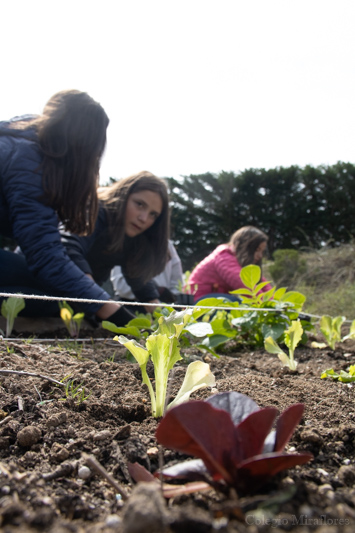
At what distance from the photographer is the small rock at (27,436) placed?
737 mm

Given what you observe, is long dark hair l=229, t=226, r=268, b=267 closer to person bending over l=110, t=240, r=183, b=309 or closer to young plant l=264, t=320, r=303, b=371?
person bending over l=110, t=240, r=183, b=309

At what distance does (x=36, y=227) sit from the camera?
7.16 ft

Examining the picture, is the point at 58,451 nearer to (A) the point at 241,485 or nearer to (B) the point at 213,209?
(A) the point at 241,485

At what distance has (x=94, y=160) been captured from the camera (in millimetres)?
2414

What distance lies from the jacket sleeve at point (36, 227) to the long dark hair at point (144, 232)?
0.91m

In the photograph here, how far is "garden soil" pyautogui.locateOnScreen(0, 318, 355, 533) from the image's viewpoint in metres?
0.41

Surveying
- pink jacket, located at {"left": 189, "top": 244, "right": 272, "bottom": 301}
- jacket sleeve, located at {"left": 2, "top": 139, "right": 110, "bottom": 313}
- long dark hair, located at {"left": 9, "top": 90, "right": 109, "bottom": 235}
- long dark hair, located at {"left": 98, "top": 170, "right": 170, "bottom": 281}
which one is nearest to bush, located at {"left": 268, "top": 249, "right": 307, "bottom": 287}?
pink jacket, located at {"left": 189, "top": 244, "right": 272, "bottom": 301}

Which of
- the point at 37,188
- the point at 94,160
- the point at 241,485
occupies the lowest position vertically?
the point at 241,485

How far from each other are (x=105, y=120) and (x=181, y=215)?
10310mm

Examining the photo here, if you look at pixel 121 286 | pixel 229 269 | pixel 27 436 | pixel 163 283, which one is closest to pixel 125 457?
pixel 27 436

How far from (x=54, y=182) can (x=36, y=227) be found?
0.30 m

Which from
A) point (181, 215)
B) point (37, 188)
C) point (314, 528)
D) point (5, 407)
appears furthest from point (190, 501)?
point (181, 215)

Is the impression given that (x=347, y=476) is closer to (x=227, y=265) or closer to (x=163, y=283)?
(x=227, y=265)

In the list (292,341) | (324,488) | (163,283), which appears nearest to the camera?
(324,488)
